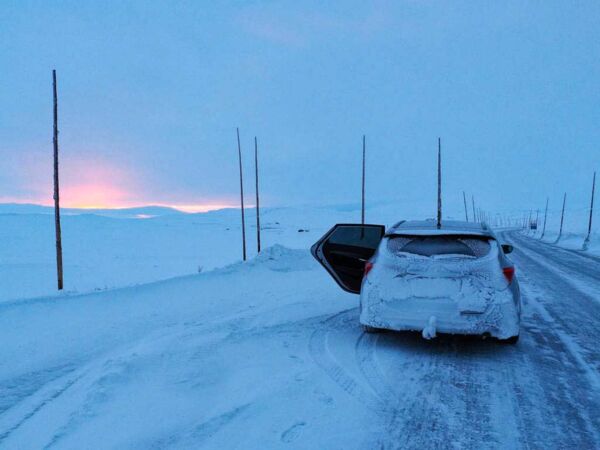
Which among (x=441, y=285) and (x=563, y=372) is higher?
(x=441, y=285)

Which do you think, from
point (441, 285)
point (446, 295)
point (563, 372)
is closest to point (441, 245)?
point (441, 285)

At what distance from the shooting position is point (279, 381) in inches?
161

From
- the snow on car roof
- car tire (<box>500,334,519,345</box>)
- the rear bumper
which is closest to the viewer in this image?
the rear bumper

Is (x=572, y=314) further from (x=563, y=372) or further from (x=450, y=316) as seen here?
(x=450, y=316)

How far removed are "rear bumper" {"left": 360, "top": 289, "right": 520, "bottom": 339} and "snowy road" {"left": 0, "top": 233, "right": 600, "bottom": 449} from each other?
37 cm

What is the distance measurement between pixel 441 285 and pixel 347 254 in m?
2.91

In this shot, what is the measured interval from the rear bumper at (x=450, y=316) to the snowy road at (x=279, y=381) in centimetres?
37

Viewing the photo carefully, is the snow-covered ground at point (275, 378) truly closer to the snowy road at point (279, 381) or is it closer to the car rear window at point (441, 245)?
the snowy road at point (279, 381)

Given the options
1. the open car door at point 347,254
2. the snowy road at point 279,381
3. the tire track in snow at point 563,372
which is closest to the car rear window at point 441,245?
the open car door at point 347,254

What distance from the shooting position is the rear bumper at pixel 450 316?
496 cm

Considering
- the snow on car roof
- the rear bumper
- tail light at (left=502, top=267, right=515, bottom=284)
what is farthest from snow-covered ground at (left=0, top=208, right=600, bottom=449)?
the snow on car roof

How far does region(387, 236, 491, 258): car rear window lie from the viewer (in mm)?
5285

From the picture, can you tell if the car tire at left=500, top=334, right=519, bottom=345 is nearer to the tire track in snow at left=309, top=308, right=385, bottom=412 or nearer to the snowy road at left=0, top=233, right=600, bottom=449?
the snowy road at left=0, top=233, right=600, bottom=449

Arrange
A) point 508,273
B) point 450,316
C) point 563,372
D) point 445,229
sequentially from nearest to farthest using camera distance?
point 563,372 < point 450,316 < point 508,273 < point 445,229
